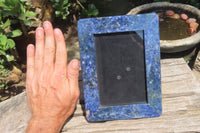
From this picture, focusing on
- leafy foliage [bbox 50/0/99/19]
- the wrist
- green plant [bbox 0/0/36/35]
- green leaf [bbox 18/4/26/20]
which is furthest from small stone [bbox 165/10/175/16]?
the wrist

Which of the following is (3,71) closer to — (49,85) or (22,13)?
(22,13)

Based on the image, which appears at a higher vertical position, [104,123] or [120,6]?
[120,6]

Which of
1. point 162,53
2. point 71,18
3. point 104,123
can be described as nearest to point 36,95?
point 104,123

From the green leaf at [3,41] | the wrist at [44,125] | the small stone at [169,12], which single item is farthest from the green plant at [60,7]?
the wrist at [44,125]

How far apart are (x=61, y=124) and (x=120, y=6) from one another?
388 cm

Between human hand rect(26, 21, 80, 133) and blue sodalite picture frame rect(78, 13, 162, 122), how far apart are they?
90mm

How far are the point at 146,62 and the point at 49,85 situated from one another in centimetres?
60

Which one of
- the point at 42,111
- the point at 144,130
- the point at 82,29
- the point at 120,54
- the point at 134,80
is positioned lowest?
the point at 144,130

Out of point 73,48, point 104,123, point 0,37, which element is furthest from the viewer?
point 73,48

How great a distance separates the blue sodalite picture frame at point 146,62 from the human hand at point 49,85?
0.09m

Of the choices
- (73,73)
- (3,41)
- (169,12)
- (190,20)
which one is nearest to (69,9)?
(3,41)

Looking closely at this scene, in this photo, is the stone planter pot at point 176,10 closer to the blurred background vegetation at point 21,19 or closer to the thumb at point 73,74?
the blurred background vegetation at point 21,19

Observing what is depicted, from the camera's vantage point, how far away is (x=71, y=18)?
13.0 feet

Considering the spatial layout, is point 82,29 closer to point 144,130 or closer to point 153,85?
point 153,85
